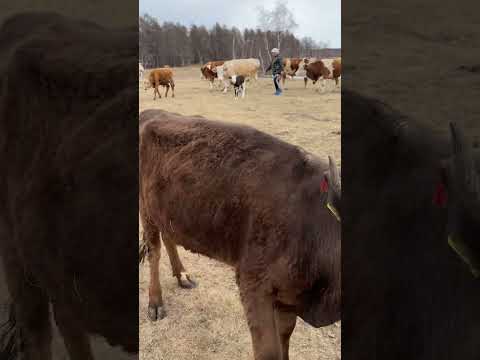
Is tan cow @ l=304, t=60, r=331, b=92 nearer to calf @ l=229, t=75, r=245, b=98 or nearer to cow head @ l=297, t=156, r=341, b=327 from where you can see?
calf @ l=229, t=75, r=245, b=98

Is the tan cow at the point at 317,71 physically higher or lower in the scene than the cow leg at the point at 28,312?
higher

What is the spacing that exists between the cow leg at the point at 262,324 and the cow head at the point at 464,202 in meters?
1.31

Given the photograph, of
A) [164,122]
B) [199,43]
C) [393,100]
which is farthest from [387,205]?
[199,43]

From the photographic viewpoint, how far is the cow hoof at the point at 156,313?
115 inches

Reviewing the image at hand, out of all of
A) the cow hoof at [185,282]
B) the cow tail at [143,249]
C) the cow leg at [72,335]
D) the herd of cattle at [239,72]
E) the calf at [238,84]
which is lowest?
the cow hoof at [185,282]

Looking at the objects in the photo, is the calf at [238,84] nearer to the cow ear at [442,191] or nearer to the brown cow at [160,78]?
the brown cow at [160,78]

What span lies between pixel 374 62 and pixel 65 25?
0.84 meters

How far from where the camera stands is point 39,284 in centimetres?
128

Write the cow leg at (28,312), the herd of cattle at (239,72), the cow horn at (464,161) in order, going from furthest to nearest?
the herd of cattle at (239,72)
the cow leg at (28,312)
the cow horn at (464,161)

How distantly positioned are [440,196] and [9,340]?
1.51 meters

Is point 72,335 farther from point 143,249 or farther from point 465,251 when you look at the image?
point 143,249

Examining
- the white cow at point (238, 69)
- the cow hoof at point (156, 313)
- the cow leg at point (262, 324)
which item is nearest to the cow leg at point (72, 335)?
the cow leg at point (262, 324)

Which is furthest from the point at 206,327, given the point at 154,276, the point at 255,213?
the point at 255,213

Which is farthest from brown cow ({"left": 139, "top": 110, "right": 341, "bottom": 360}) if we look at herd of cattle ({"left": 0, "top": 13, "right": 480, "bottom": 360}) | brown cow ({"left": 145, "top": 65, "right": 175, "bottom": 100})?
brown cow ({"left": 145, "top": 65, "right": 175, "bottom": 100})
